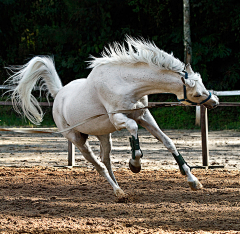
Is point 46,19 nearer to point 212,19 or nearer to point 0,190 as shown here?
point 212,19

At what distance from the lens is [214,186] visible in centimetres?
498

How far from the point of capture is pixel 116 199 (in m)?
4.47

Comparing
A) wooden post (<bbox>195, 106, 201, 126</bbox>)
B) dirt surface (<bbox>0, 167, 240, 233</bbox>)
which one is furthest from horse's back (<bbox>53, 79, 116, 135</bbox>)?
wooden post (<bbox>195, 106, 201, 126</bbox>)

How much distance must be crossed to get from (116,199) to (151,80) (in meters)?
Result: 1.51

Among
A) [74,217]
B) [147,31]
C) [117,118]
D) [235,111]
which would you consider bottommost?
[235,111]

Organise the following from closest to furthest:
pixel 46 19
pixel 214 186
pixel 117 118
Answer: pixel 117 118, pixel 214 186, pixel 46 19

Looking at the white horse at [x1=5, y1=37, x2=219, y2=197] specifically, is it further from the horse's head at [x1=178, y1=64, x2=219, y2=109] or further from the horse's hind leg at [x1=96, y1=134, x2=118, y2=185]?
the horse's hind leg at [x1=96, y1=134, x2=118, y2=185]

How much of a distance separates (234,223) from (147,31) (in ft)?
43.3

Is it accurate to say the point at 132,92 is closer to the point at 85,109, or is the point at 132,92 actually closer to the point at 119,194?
the point at 85,109

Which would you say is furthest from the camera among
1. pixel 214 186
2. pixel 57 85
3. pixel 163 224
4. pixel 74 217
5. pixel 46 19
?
pixel 46 19

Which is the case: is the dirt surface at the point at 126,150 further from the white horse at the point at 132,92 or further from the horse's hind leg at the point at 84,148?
the white horse at the point at 132,92

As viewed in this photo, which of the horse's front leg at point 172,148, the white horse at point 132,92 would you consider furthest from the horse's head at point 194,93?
the horse's front leg at point 172,148

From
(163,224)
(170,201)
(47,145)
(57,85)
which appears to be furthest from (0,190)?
(47,145)

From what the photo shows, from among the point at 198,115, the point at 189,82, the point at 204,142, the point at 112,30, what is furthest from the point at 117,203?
the point at 112,30
